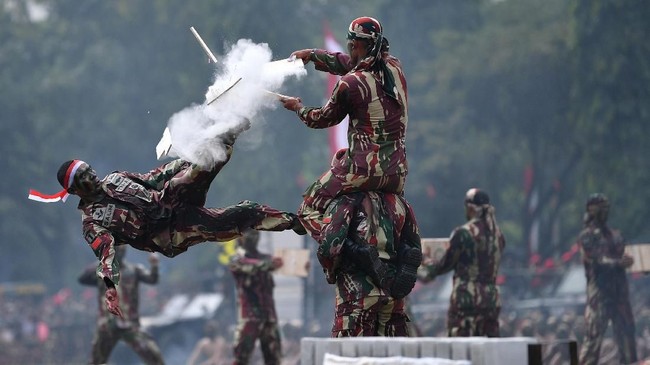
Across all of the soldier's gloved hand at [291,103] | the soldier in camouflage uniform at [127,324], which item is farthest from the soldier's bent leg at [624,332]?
the soldier's gloved hand at [291,103]

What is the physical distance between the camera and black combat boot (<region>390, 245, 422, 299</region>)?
11.5 metres

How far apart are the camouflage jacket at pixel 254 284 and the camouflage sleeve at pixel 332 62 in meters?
6.55

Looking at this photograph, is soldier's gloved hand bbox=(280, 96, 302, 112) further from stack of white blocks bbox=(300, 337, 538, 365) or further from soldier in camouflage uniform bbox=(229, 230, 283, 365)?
soldier in camouflage uniform bbox=(229, 230, 283, 365)

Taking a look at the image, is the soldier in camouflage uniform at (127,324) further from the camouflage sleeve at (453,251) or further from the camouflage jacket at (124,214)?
the camouflage jacket at (124,214)

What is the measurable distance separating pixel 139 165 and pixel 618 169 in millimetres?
26490

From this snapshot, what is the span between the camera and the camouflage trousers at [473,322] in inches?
635

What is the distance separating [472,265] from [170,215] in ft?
15.4

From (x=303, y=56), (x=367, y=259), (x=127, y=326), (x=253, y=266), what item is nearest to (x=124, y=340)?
(x=127, y=326)

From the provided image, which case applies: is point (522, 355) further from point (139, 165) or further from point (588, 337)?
point (139, 165)

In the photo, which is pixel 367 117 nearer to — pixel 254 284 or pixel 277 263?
pixel 277 263

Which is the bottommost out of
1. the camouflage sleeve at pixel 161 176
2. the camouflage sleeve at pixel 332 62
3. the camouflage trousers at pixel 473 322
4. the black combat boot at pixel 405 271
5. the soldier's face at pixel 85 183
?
the black combat boot at pixel 405 271

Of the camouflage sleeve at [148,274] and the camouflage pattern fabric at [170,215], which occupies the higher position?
the camouflage sleeve at [148,274]

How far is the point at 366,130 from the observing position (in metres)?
11.5

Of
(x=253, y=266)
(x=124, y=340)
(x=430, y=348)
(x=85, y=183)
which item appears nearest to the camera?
(x=430, y=348)
